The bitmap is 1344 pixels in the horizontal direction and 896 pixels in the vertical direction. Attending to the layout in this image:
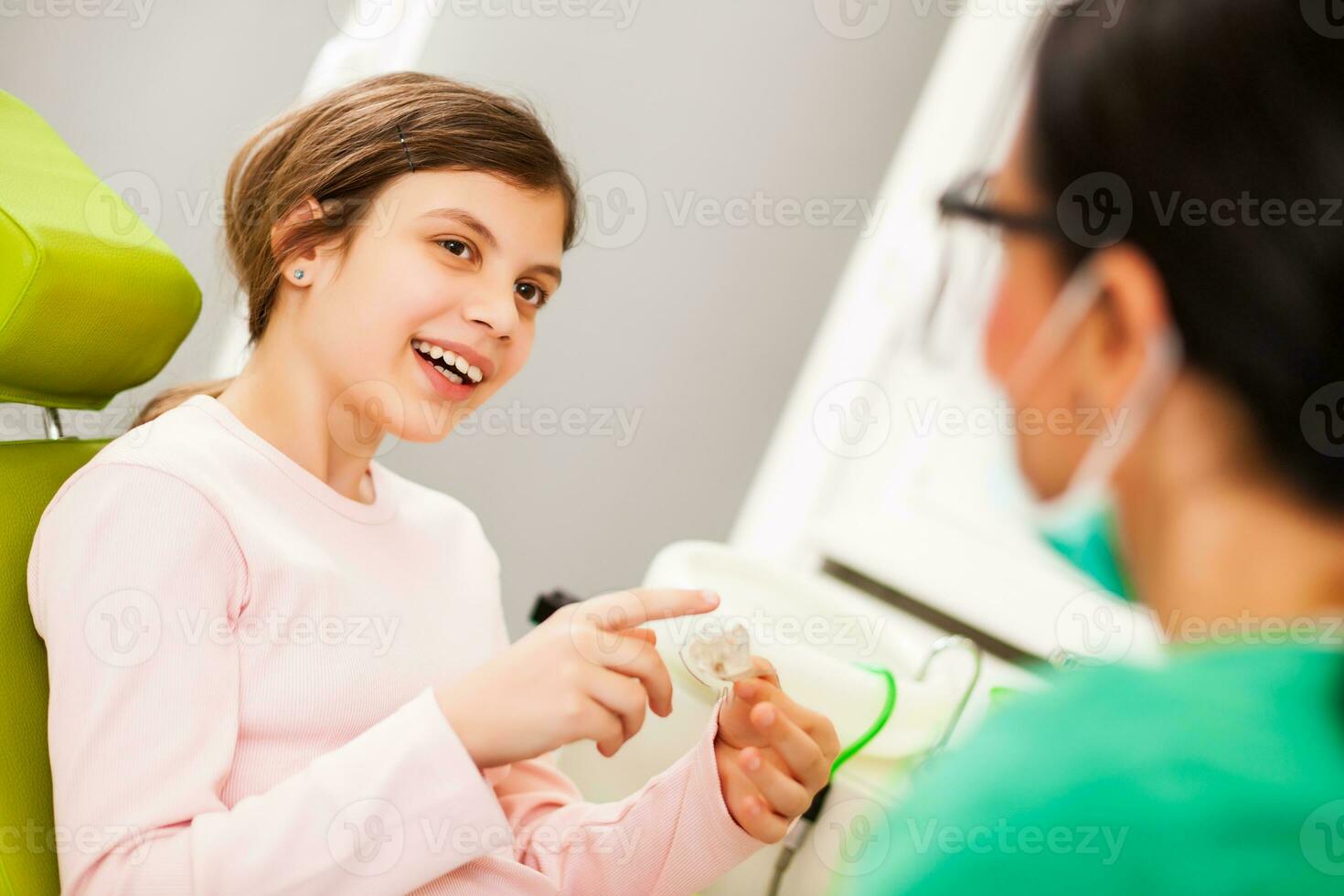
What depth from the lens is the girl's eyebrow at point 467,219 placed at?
3.08 feet

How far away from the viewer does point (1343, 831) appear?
38cm

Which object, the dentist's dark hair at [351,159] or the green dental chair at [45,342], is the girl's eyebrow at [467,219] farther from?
the green dental chair at [45,342]

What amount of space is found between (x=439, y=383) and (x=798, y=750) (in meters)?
0.46

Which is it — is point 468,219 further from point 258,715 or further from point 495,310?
point 258,715

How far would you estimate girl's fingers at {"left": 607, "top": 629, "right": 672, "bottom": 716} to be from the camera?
0.81m

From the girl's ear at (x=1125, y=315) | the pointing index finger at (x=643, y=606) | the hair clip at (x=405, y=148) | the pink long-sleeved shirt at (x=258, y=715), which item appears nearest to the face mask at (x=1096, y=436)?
the girl's ear at (x=1125, y=315)

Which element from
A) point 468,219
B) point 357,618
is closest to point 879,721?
point 357,618

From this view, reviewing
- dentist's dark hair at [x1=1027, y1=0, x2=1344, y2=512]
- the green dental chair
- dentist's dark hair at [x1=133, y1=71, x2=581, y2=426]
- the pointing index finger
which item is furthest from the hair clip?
dentist's dark hair at [x1=1027, y1=0, x2=1344, y2=512]

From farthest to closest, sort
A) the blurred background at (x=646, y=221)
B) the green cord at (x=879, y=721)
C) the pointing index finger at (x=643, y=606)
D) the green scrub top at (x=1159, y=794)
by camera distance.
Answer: the blurred background at (x=646, y=221) → the green cord at (x=879, y=721) → the pointing index finger at (x=643, y=606) → the green scrub top at (x=1159, y=794)

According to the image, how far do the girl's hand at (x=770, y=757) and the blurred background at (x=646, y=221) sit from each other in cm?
90

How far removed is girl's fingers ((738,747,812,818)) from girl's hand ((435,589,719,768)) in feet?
0.41

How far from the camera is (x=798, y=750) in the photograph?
90cm

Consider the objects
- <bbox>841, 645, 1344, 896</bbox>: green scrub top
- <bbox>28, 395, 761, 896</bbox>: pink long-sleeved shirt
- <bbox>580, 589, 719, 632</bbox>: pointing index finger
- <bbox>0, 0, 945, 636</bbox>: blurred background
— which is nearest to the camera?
<bbox>841, 645, 1344, 896</bbox>: green scrub top

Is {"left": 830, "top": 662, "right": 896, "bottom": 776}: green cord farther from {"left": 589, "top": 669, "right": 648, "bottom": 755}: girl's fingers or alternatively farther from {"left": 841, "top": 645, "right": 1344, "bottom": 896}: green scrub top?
{"left": 841, "top": 645, "right": 1344, "bottom": 896}: green scrub top
